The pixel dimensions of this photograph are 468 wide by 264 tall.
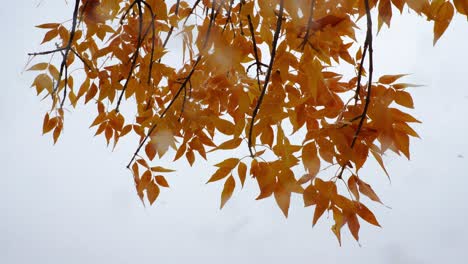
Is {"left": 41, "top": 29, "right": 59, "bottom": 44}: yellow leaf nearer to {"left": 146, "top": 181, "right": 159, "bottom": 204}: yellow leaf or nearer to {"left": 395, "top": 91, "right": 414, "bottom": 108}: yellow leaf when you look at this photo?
{"left": 146, "top": 181, "right": 159, "bottom": 204}: yellow leaf

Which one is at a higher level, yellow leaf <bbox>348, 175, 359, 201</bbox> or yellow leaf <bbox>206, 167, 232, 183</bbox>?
yellow leaf <bbox>206, 167, 232, 183</bbox>

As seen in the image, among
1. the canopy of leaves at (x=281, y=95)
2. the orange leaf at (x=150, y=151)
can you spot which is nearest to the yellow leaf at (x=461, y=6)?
the canopy of leaves at (x=281, y=95)

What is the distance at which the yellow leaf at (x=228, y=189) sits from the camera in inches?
46.4

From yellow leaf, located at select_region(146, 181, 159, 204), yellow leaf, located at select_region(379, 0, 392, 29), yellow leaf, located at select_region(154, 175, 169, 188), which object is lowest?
yellow leaf, located at select_region(146, 181, 159, 204)

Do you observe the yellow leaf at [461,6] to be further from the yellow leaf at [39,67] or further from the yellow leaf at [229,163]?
the yellow leaf at [39,67]

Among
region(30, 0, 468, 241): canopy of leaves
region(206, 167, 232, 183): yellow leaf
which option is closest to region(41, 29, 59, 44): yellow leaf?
region(30, 0, 468, 241): canopy of leaves

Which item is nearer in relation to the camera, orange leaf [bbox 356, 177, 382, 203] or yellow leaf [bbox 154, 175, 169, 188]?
orange leaf [bbox 356, 177, 382, 203]

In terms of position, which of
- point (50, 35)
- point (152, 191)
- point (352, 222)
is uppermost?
point (50, 35)

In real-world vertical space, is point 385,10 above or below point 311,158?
above

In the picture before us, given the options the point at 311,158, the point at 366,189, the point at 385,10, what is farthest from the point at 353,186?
the point at 385,10

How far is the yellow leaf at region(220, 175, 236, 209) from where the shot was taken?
118 cm

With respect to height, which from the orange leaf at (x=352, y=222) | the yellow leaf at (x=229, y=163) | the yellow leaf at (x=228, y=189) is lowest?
the orange leaf at (x=352, y=222)

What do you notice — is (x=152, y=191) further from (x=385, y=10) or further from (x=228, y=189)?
(x=385, y=10)

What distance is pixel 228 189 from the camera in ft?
3.87
